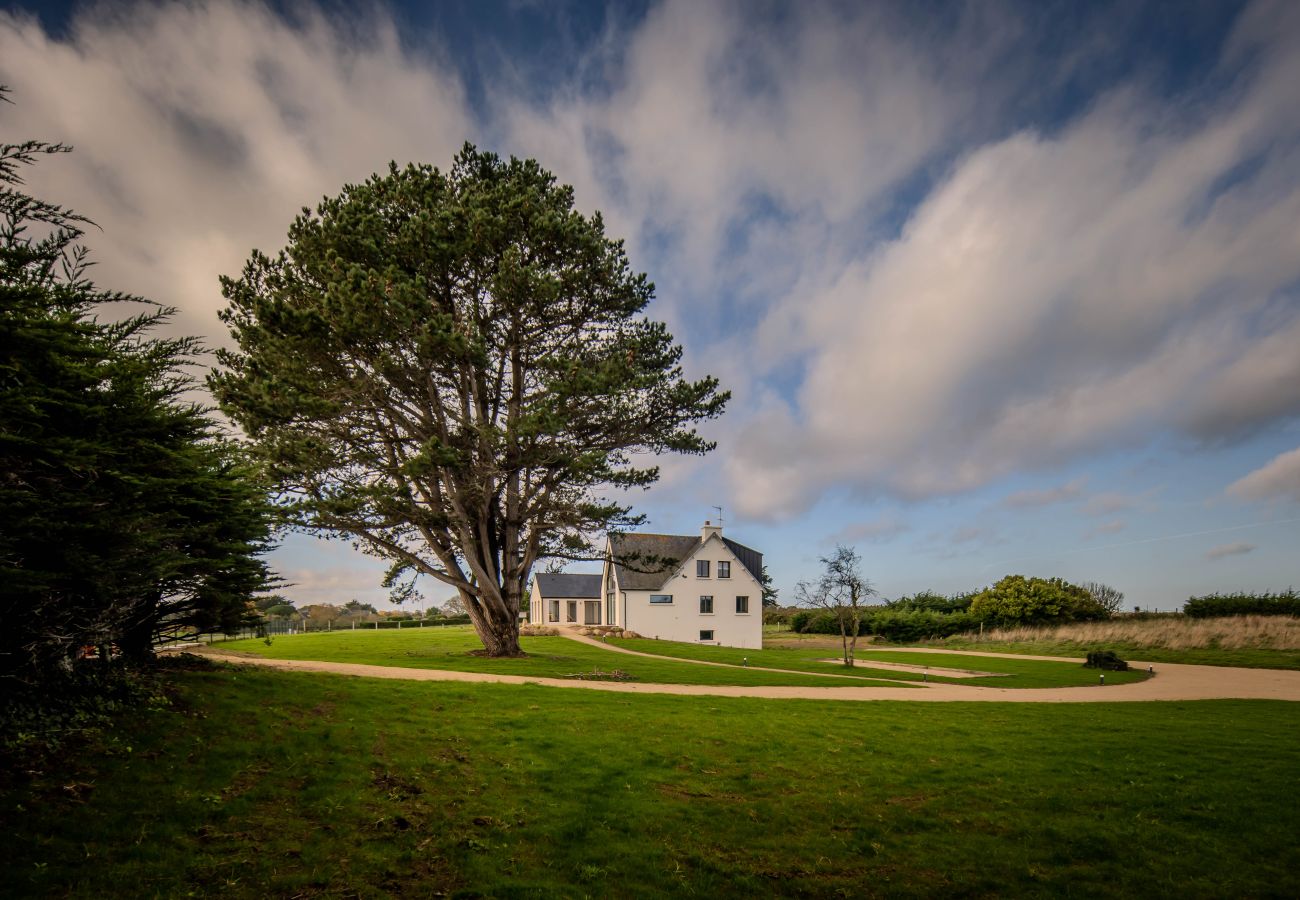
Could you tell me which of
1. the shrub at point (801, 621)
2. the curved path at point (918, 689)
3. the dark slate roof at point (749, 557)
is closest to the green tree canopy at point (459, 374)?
the curved path at point (918, 689)

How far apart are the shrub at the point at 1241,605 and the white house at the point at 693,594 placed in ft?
96.7

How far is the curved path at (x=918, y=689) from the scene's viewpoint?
57.7ft

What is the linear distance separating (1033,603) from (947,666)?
22032mm

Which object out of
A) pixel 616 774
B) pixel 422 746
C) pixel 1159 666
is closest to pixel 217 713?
pixel 422 746

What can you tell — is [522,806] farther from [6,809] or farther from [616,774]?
[6,809]

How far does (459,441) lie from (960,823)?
59.2ft

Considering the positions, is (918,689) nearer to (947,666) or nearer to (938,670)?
(938,670)

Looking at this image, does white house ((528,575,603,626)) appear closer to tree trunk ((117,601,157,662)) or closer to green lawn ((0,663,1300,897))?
green lawn ((0,663,1300,897))

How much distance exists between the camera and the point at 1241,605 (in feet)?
126

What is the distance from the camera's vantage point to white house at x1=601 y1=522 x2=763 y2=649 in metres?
48.4

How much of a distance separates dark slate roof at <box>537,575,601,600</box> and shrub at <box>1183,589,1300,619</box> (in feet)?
150

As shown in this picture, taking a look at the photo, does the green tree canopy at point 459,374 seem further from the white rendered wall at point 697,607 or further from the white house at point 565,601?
the white house at point 565,601

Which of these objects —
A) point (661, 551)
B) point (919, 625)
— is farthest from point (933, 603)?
point (661, 551)

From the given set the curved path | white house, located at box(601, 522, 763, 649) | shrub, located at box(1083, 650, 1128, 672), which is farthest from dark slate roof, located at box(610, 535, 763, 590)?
the curved path
